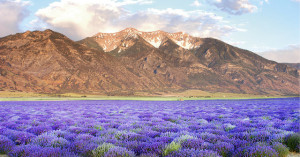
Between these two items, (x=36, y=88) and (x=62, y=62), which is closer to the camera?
(x=36, y=88)

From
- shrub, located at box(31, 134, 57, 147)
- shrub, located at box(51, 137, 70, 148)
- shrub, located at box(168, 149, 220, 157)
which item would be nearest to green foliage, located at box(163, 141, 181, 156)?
shrub, located at box(168, 149, 220, 157)

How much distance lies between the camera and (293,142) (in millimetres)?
8242

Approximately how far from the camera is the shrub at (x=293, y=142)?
26.3 feet

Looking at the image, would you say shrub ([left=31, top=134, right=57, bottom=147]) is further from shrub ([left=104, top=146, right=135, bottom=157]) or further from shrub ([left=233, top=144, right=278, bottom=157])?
shrub ([left=233, top=144, right=278, bottom=157])

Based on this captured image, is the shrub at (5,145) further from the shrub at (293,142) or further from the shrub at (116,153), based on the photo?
the shrub at (293,142)

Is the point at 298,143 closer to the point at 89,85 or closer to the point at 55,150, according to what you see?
the point at 55,150

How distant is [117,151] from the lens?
20.6 ft

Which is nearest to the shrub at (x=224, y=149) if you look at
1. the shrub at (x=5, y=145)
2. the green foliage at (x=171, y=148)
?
the green foliage at (x=171, y=148)

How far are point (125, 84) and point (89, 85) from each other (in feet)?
95.2

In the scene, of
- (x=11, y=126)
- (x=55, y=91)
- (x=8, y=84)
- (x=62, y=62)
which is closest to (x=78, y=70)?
(x=62, y=62)

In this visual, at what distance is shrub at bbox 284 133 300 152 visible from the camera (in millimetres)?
8016

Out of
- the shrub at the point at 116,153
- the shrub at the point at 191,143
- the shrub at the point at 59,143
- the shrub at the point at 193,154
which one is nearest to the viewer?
the shrub at the point at 193,154

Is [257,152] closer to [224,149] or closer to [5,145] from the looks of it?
[224,149]

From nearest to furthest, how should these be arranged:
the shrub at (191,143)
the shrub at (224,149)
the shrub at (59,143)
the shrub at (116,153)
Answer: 1. the shrub at (116,153)
2. the shrub at (224,149)
3. the shrub at (191,143)
4. the shrub at (59,143)
